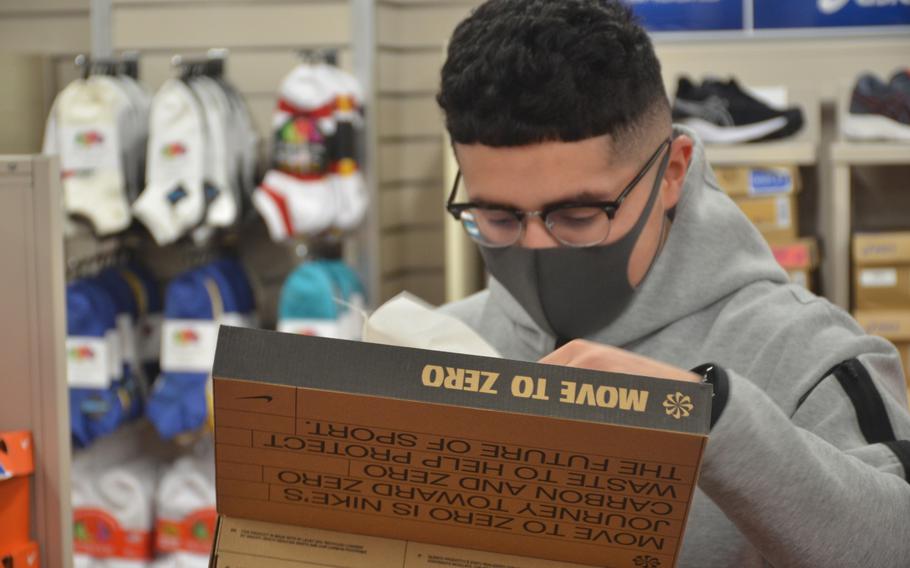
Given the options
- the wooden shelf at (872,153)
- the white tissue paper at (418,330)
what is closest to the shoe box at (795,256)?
the wooden shelf at (872,153)

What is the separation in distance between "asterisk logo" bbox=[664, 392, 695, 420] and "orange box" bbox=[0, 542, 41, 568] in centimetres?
90

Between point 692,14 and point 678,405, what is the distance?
3.03 meters

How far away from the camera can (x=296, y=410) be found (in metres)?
0.92

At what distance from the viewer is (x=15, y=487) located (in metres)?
1.39

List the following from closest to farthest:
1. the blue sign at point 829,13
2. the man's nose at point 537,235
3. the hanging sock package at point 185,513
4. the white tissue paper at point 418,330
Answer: the white tissue paper at point 418,330
the man's nose at point 537,235
the blue sign at point 829,13
the hanging sock package at point 185,513

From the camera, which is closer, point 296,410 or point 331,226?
point 296,410

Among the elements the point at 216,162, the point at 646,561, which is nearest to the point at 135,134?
Answer: the point at 216,162

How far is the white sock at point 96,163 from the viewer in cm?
368

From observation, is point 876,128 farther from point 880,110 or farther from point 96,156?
point 96,156

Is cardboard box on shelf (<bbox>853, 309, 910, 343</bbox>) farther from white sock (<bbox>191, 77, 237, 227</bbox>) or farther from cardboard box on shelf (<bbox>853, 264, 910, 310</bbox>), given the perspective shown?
white sock (<bbox>191, 77, 237, 227</bbox>)

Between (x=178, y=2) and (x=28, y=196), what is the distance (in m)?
2.93

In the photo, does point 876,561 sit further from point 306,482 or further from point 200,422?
point 200,422

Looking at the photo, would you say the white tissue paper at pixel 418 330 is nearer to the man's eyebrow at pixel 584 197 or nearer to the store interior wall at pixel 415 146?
the man's eyebrow at pixel 584 197

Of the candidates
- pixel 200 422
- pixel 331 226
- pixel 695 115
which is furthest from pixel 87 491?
pixel 695 115
